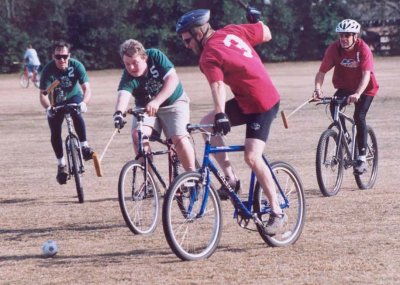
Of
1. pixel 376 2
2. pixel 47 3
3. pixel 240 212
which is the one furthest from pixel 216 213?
pixel 376 2

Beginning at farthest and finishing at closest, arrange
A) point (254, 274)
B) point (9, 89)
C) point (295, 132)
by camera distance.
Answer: point (9, 89), point (295, 132), point (254, 274)

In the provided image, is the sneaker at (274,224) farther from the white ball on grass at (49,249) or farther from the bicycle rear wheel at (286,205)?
the white ball on grass at (49,249)

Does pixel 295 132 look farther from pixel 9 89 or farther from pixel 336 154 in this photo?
pixel 9 89

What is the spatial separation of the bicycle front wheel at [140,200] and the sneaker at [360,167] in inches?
123

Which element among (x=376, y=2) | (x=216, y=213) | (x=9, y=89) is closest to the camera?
(x=216, y=213)

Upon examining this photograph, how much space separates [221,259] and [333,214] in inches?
93.2

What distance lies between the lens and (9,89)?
1645 inches

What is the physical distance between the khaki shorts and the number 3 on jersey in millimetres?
1909

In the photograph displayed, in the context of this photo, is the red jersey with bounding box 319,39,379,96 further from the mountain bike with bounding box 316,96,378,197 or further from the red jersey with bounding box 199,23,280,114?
the red jersey with bounding box 199,23,280,114

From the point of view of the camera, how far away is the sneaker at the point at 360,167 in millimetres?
11719

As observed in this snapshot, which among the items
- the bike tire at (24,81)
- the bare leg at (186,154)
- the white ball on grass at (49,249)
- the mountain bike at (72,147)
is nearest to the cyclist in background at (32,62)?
the bike tire at (24,81)

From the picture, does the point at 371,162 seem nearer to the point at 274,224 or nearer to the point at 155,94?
the point at 155,94

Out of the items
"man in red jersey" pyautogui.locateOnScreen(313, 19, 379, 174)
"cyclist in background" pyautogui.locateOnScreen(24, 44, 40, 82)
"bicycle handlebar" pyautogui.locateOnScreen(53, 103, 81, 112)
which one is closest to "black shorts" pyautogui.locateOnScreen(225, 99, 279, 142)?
"man in red jersey" pyautogui.locateOnScreen(313, 19, 379, 174)

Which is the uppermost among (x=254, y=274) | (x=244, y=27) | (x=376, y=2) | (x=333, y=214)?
(x=244, y=27)
